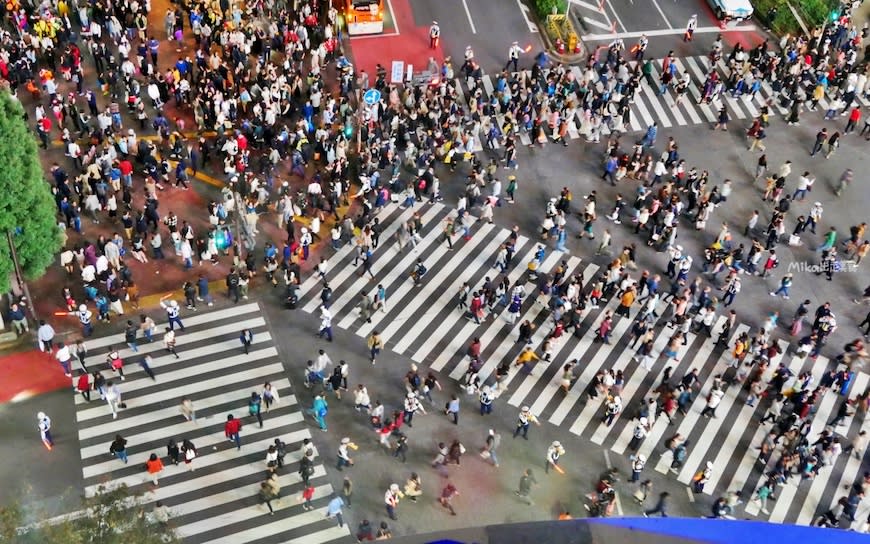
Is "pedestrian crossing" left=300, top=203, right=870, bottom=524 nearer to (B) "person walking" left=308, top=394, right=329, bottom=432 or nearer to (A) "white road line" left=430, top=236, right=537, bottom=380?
(A) "white road line" left=430, top=236, right=537, bottom=380

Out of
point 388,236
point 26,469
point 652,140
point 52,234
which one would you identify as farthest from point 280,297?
point 652,140

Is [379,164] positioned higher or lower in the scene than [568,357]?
higher

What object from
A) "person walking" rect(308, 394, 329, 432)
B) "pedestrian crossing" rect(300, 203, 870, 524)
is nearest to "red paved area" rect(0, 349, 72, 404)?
"person walking" rect(308, 394, 329, 432)

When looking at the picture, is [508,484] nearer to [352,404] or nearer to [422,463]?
[422,463]

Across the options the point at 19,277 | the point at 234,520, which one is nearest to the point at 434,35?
the point at 19,277

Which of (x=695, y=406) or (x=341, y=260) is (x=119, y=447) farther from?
(x=695, y=406)

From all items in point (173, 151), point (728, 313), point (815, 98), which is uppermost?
point (815, 98)
